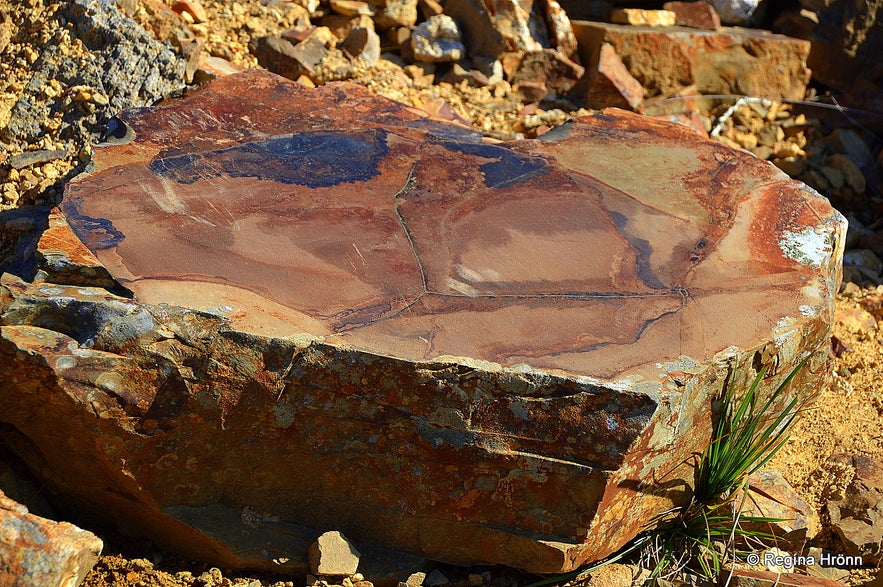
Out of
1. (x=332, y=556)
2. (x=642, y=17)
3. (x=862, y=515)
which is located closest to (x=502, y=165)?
(x=332, y=556)

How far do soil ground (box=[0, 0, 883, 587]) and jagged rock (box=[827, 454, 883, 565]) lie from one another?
4 cm

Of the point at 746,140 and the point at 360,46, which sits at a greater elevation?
the point at 360,46

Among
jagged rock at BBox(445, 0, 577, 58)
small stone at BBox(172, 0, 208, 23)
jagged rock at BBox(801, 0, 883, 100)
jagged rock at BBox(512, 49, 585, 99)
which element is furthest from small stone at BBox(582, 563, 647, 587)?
jagged rock at BBox(801, 0, 883, 100)

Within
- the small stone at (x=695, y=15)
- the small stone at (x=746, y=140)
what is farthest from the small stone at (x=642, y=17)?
the small stone at (x=746, y=140)

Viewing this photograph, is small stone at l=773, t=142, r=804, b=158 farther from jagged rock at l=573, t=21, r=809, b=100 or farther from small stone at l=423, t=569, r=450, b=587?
small stone at l=423, t=569, r=450, b=587

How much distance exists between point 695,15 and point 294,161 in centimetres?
287

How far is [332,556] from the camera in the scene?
7.04 feet

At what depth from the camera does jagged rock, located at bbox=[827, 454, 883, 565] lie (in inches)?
98.3

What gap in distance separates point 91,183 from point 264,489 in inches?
38.3

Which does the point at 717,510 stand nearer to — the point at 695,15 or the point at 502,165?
the point at 502,165

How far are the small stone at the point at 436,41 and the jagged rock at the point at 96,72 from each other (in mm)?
1340

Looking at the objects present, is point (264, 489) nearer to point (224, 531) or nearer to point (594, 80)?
point (224, 531)

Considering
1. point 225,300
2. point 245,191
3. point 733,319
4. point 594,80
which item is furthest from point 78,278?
point 594,80

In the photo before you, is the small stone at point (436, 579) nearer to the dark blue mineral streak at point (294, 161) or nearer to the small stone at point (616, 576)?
the small stone at point (616, 576)
